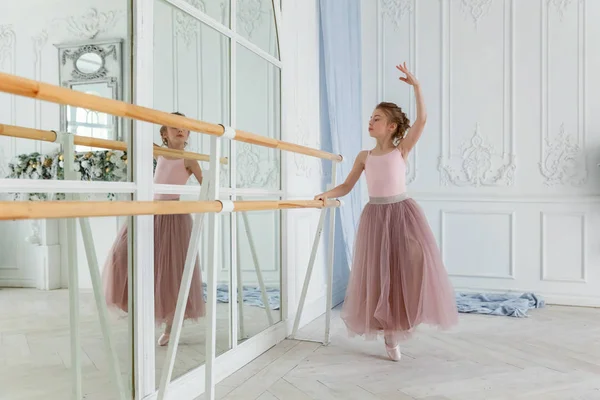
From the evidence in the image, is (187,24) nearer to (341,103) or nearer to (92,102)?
(92,102)

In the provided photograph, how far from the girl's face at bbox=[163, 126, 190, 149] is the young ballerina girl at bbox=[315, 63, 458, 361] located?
2.50 feet

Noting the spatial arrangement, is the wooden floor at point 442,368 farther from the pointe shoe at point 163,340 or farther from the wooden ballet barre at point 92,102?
the wooden ballet barre at point 92,102

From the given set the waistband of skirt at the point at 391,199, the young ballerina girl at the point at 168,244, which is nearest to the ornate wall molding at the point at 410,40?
the waistband of skirt at the point at 391,199

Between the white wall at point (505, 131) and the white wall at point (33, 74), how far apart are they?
3.00m

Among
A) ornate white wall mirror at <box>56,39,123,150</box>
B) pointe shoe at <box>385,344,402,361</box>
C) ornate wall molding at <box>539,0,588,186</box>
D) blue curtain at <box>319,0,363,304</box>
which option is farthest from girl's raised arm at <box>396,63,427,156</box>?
ornate wall molding at <box>539,0,588,186</box>

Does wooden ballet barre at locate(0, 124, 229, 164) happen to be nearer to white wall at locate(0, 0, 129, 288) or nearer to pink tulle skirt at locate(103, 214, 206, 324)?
white wall at locate(0, 0, 129, 288)

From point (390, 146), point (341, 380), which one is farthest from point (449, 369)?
point (390, 146)

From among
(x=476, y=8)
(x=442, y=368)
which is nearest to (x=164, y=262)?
(x=442, y=368)

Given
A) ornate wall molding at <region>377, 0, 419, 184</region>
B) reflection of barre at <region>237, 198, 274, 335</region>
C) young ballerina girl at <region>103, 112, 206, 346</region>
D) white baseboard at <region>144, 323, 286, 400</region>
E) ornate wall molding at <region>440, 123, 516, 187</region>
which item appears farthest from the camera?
ornate wall molding at <region>377, 0, 419, 184</region>

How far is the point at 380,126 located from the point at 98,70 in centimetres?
145

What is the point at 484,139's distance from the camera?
157 inches

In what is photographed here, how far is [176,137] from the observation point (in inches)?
77.1

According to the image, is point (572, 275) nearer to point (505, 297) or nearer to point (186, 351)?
point (505, 297)

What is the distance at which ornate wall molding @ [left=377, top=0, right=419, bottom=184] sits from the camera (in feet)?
13.7
